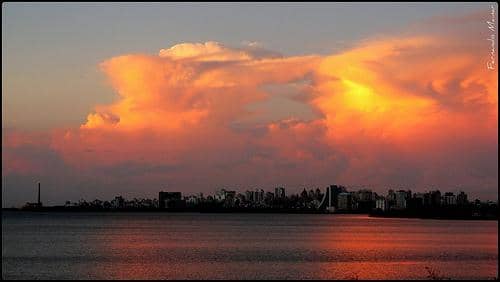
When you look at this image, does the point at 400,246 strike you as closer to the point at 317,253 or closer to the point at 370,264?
the point at 317,253

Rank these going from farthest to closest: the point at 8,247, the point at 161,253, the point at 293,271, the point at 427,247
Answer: the point at 427,247 → the point at 8,247 → the point at 161,253 → the point at 293,271

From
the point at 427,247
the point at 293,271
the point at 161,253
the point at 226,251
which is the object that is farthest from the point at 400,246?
the point at 293,271

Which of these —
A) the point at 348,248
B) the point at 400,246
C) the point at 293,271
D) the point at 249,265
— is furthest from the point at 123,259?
the point at 400,246

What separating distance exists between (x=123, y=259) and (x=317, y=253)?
19.3 metres

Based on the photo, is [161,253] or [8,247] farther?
[8,247]

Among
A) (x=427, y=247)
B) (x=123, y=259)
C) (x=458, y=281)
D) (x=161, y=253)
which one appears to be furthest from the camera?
(x=427, y=247)

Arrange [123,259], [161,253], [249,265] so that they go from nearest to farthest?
[249,265] < [123,259] < [161,253]

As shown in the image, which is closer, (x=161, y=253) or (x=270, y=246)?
(x=161, y=253)

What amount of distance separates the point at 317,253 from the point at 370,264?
12.8 m

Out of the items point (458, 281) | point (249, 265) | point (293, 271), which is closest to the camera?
point (458, 281)

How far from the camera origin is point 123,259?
63.7 meters

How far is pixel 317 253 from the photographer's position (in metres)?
72.6

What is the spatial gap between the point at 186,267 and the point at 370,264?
49.0ft

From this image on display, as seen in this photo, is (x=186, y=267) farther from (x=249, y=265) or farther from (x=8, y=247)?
(x=8, y=247)
